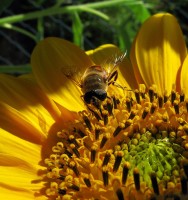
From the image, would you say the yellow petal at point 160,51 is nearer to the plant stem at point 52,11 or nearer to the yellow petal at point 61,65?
the yellow petal at point 61,65

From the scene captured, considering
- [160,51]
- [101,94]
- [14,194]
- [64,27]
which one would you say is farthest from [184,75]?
[64,27]

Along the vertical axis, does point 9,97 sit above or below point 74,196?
above

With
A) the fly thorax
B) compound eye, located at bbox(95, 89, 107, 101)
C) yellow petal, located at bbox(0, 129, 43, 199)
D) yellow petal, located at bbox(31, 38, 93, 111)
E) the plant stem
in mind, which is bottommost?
yellow petal, located at bbox(0, 129, 43, 199)

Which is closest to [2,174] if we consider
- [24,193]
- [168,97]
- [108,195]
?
[24,193]

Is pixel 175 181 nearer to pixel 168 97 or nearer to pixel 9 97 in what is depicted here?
pixel 168 97

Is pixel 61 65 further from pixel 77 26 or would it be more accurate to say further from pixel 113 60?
pixel 77 26

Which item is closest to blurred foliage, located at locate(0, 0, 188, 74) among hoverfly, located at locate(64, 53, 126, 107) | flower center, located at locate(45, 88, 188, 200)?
hoverfly, located at locate(64, 53, 126, 107)

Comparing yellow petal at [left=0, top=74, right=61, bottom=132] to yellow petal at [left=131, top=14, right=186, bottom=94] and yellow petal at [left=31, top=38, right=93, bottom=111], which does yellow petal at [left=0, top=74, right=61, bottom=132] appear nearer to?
yellow petal at [left=31, top=38, right=93, bottom=111]
